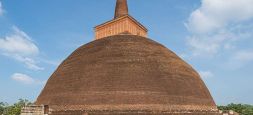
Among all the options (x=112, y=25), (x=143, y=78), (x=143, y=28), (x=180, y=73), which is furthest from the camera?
(x=143, y=28)

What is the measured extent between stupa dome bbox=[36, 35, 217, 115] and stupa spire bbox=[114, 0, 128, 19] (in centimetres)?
499

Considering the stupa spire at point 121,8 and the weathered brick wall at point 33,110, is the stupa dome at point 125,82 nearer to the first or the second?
the weathered brick wall at point 33,110

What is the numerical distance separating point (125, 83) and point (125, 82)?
0.28 feet

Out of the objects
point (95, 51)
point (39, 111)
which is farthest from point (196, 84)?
point (39, 111)

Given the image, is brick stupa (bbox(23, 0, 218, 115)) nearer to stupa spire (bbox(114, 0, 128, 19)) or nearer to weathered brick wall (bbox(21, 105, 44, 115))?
weathered brick wall (bbox(21, 105, 44, 115))

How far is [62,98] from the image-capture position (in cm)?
2095

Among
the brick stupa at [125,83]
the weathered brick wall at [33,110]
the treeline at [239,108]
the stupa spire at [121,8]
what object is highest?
the stupa spire at [121,8]

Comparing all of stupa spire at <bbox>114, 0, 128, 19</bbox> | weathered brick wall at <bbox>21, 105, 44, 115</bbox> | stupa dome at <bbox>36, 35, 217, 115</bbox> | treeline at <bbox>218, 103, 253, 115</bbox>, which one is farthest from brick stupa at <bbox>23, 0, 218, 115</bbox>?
treeline at <bbox>218, 103, 253, 115</bbox>

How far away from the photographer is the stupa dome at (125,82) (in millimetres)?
19828

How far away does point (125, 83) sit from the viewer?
20.3 meters

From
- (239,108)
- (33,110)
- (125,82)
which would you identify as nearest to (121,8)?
(125,82)

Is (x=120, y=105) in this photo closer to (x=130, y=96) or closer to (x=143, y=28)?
(x=130, y=96)

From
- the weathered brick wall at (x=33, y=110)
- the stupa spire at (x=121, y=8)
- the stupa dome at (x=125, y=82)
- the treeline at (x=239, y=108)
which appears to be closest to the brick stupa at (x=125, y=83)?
the stupa dome at (x=125, y=82)

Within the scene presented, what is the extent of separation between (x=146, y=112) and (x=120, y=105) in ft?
5.40
